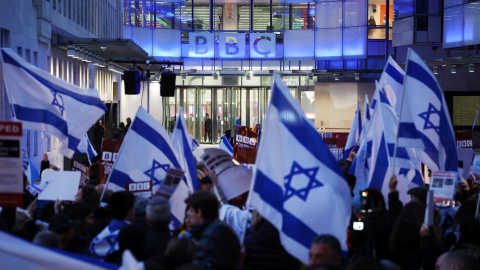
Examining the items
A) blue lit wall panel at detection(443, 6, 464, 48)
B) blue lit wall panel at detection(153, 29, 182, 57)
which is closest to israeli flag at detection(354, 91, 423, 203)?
blue lit wall panel at detection(443, 6, 464, 48)

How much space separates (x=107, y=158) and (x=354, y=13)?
34.1m

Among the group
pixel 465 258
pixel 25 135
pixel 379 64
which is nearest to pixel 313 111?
pixel 379 64

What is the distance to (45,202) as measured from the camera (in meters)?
11.1

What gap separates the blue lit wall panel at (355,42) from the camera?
4588 cm

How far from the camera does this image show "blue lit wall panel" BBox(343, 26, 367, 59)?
45.9m

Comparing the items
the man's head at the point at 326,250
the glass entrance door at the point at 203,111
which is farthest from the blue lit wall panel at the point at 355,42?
the man's head at the point at 326,250

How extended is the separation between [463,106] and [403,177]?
1041 inches

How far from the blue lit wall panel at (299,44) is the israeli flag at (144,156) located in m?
37.1

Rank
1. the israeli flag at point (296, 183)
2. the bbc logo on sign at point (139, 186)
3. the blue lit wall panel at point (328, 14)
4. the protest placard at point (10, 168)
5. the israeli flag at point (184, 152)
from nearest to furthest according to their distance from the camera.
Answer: the israeli flag at point (296, 183) → the protest placard at point (10, 168) → the bbc logo on sign at point (139, 186) → the israeli flag at point (184, 152) → the blue lit wall panel at point (328, 14)

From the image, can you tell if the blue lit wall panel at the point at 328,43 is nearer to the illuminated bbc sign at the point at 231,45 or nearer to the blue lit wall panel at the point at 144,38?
the illuminated bbc sign at the point at 231,45

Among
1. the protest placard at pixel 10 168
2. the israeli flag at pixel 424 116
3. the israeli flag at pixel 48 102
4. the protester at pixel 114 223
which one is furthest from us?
the israeli flag at pixel 48 102

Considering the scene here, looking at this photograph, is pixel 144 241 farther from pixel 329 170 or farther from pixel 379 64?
pixel 379 64

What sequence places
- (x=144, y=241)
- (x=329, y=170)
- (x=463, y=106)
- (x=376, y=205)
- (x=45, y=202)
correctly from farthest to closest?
1. (x=463, y=106)
2. (x=45, y=202)
3. (x=376, y=205)
4. (x=329, y=170)
5. (x=144, y=241)

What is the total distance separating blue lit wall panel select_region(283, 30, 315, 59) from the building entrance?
10.3 feet
